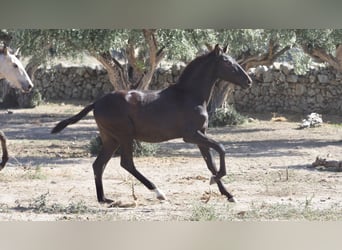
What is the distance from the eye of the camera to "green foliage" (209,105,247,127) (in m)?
21.1

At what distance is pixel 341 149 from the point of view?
15328 millimetres

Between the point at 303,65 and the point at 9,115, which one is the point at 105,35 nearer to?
the point at 303,65

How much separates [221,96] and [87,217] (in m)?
13.7

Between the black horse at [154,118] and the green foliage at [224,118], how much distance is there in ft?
39.5

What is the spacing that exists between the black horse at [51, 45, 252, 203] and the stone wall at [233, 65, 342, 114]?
1599 centimetres

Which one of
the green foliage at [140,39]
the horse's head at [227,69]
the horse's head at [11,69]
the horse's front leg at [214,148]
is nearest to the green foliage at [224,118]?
the green foliage at [140,39]

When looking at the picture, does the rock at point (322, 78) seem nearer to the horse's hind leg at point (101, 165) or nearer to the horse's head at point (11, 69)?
the horse's head at point (11, 69)

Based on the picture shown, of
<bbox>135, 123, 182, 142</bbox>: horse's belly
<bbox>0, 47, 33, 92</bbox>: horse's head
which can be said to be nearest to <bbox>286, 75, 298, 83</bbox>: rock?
<bbox>0, 47, 33, 92</bbox>: horse's head

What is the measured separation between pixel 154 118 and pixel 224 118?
1259 cm

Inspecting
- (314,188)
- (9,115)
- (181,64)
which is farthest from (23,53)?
(181,64)

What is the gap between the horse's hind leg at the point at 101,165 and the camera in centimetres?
855

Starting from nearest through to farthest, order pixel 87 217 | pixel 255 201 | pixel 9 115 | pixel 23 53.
Answer: 1. pixel 87 217
2. pixel 255 201
3. pixel 23 53
4. pixel 9 115

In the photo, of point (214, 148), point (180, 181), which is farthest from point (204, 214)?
point (180, 181)

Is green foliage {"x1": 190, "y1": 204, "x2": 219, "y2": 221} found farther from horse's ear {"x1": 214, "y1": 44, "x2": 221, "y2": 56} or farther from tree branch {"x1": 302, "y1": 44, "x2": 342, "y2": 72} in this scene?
tree branch {"x1": 302, "y1": 44, "x2": 342, "y2": 72}
